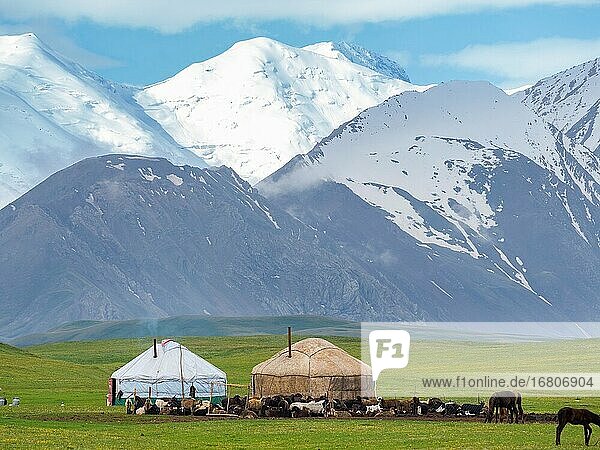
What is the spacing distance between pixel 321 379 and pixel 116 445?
97.9 ft

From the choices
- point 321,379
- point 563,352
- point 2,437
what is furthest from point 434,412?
point 563,352

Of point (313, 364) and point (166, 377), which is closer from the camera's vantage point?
point (313, 364)

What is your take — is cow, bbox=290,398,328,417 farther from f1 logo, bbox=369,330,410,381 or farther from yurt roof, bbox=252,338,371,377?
f1 logo, bbox=369,330,410,381

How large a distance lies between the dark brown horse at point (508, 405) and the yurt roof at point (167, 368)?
2793cm

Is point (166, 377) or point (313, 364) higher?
point (313, 364)

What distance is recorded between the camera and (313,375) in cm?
7469

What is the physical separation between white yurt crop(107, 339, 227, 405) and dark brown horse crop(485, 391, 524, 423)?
2473 centimetres

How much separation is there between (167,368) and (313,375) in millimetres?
12290

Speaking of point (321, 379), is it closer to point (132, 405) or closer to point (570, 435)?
point (132, 405)

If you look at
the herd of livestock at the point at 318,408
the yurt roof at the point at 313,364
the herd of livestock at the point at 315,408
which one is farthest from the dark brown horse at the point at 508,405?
the yurt roof at the point at 313,364

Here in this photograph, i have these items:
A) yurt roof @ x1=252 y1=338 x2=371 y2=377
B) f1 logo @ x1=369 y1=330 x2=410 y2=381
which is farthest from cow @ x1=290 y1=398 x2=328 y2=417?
f1 logo @ x1=369 y1=330 x2=410 y2=381

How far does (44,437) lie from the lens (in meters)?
49.2

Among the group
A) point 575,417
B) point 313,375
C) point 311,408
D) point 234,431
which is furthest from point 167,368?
point 575,417

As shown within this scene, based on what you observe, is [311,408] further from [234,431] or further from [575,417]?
[575,417]
